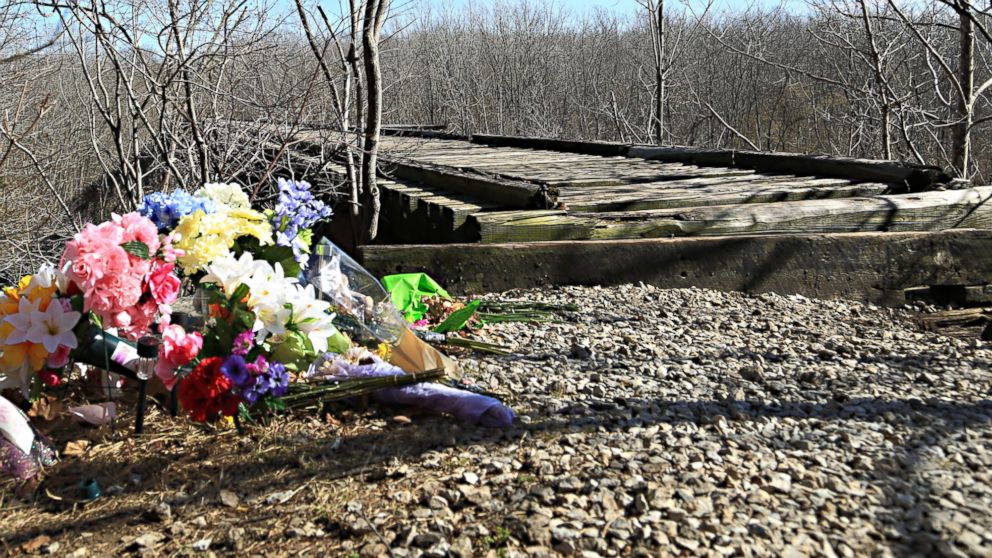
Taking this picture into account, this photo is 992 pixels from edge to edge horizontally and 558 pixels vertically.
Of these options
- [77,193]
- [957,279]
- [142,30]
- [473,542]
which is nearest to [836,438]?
[473,542]

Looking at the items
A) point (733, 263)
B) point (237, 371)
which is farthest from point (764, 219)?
point (237, 371)

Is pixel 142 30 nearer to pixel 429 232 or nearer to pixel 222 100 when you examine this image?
pixel 222 100

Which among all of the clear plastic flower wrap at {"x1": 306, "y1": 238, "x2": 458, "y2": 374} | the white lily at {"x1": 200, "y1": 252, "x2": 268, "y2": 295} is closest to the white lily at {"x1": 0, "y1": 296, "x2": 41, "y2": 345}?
the white lily at {"x1": 200, "y1": 252, "x2": 268, "y2": 295}

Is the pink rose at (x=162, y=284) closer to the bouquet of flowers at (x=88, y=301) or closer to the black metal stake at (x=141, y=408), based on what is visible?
the bouquet of flowers at (x=88, y=301)

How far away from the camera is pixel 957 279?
517 cm

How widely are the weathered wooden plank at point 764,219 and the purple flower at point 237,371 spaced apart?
2.60 meters

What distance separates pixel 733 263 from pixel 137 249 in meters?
3.38

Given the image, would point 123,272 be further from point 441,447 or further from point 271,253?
point 441,447

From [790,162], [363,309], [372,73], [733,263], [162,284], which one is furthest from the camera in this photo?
[790,162]

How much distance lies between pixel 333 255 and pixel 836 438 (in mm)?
1979

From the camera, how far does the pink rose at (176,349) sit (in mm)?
2611

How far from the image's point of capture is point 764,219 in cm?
544

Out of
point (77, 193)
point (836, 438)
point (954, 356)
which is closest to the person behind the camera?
point (836, 438)

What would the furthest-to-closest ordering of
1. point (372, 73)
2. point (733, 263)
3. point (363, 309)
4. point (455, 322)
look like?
point (372, 73) → point (733, 263) → point (455, 322) → point (363, 309)
